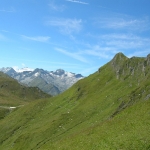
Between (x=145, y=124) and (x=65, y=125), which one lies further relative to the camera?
(x=65, y=125)

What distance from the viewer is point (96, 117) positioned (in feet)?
251

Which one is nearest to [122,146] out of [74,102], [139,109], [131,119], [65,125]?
[131,119]

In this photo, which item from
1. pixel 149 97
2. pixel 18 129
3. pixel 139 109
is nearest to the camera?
pixel 139 109

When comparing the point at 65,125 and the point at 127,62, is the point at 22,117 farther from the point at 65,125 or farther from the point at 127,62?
the point at 127,62

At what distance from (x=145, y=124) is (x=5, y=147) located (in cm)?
6916

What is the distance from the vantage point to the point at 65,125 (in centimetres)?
8300

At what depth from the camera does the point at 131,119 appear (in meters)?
43.6

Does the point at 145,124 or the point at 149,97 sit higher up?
the point at 149,97

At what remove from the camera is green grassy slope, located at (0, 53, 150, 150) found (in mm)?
39156

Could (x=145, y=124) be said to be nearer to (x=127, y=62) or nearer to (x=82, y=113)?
(x=82, y=113)

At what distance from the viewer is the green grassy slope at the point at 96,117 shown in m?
39.2

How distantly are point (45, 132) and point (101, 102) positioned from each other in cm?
2372

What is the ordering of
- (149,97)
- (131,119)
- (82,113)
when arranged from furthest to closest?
(82,113) → (149,97) → (131,119)

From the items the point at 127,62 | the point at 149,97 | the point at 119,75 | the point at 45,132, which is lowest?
the point at 45,132
